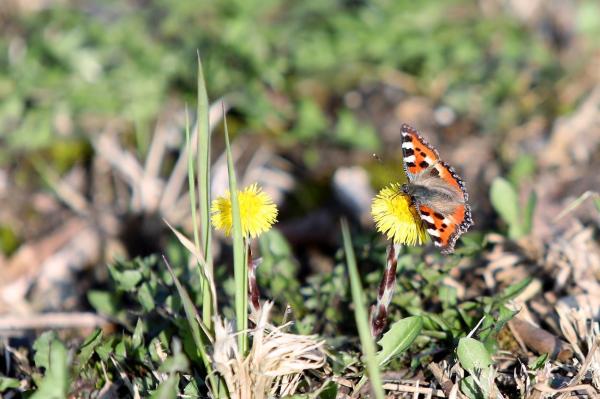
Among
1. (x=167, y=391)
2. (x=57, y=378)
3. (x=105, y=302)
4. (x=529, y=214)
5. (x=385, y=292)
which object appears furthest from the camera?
(x=529, y=214)

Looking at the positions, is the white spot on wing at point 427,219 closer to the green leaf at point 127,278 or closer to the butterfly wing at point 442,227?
the butterfly wing at point 442,227

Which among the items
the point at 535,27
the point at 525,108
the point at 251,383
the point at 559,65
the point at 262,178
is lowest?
the point at 251,383

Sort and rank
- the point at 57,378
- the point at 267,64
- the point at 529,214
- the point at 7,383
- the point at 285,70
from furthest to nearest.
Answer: the point at 285,70 < the point at 267,64 < the point at 529,214 < the point at 7,383 < the point at 57,378

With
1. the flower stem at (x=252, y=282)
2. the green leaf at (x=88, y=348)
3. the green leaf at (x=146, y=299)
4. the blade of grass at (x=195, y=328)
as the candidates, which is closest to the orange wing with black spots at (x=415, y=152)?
the flower stem at (x=252, y=282)

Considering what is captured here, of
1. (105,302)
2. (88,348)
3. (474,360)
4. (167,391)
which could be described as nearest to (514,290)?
(474,360)

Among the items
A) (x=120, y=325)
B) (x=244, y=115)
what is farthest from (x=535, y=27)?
(x=120, y=325)

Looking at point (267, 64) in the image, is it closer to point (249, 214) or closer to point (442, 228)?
point (249, 214)

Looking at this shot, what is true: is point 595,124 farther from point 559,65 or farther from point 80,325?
point 80,325
